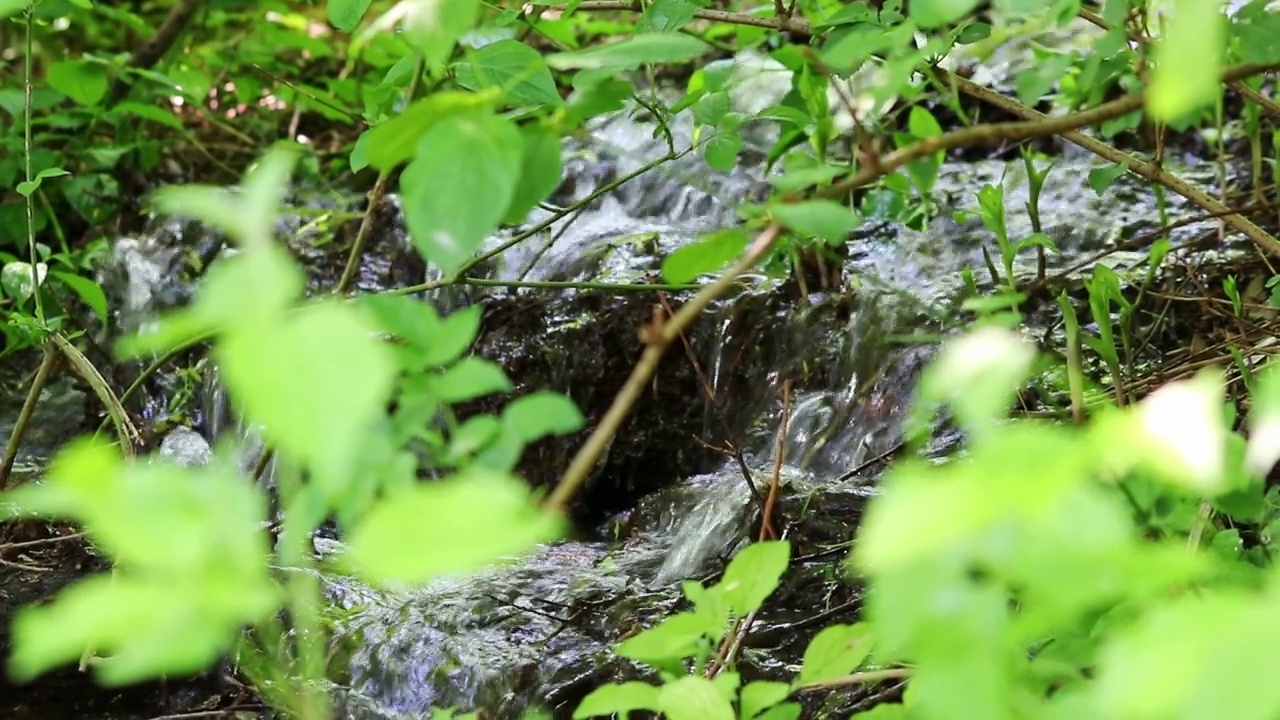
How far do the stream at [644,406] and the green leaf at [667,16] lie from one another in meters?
0.53

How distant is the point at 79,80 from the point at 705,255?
11.4 feet

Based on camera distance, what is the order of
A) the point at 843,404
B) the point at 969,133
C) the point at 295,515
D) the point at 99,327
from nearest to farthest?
the point at 295,515 < the point at 969,133 < the point at 843,404 < the point at 99,327

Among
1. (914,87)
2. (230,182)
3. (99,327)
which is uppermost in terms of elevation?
(914,87)

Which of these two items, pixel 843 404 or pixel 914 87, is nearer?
pixel 914 87

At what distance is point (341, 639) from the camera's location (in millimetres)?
2039

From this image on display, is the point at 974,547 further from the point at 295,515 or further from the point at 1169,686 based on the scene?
the point at 295,515

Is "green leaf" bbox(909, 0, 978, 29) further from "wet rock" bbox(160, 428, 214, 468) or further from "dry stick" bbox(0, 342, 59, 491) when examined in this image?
"wet rock" bbox(160, 428, 214, 468)

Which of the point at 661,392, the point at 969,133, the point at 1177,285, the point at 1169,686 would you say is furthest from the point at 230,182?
the point at 1169,686

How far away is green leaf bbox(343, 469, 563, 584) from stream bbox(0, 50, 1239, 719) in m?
1.03

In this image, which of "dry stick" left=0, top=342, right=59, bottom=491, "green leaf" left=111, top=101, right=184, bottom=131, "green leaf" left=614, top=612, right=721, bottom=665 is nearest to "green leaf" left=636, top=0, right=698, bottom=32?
"green leaf" left=614, top=612, right=721, bottom=665

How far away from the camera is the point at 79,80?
3.47 meters

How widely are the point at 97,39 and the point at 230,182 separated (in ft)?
3.12

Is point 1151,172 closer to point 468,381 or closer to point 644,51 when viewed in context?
point 644,51

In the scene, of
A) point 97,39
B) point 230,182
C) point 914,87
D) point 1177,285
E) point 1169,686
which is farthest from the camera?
point 97,39
